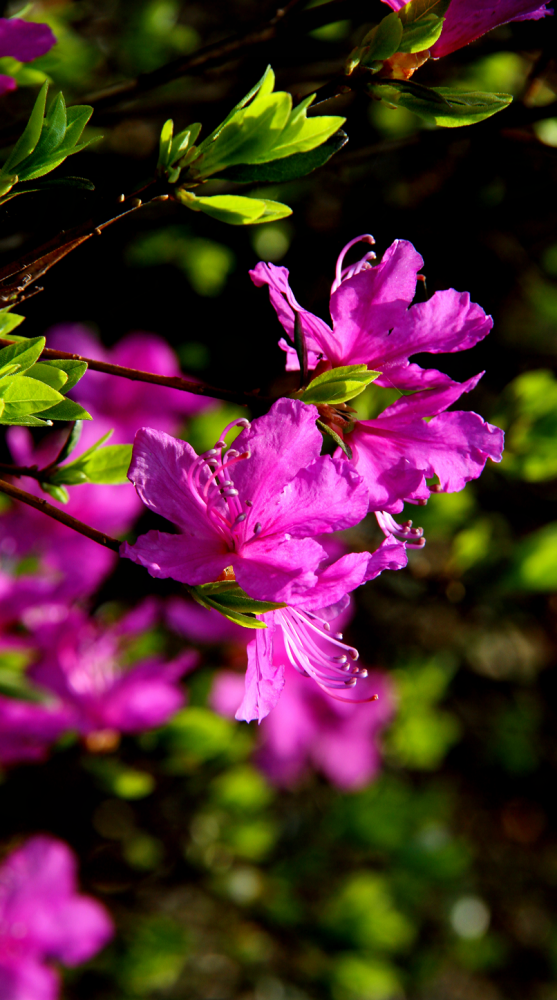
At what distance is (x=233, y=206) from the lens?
660 millimetres

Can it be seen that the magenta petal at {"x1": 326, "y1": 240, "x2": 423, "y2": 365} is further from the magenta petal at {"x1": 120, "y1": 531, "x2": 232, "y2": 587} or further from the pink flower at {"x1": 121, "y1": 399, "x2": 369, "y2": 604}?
the magenta petal at {"x1": 120, "y1": 531, "x2": 232, "y2": 587}

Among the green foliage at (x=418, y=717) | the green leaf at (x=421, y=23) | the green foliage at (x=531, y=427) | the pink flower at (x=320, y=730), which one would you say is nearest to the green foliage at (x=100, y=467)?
the green leaf at (x=421, y=23)

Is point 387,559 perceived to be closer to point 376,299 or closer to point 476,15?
point 376,299

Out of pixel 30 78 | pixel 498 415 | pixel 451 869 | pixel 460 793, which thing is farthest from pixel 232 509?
pixel 460 793

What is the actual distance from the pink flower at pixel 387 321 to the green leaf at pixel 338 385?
0.05 metres

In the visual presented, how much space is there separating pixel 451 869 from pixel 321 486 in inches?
90.3

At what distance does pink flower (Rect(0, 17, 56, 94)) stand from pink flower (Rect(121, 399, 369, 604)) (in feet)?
1.33

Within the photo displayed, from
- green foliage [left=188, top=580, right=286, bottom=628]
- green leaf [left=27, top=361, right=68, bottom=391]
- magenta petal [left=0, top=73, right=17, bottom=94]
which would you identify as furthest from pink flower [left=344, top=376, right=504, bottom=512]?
magenta petal [left=0, top=73, right=17, bottom=94]

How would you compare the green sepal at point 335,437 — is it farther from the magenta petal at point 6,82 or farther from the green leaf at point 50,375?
the magenta petal at point 6,82

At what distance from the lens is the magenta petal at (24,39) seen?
0.75 metres

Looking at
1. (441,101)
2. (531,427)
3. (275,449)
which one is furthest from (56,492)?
(531,427)

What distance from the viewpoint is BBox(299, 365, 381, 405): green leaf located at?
65cm

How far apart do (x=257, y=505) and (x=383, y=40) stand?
41cm

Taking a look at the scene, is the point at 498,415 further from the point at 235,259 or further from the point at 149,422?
the point at 235,259
